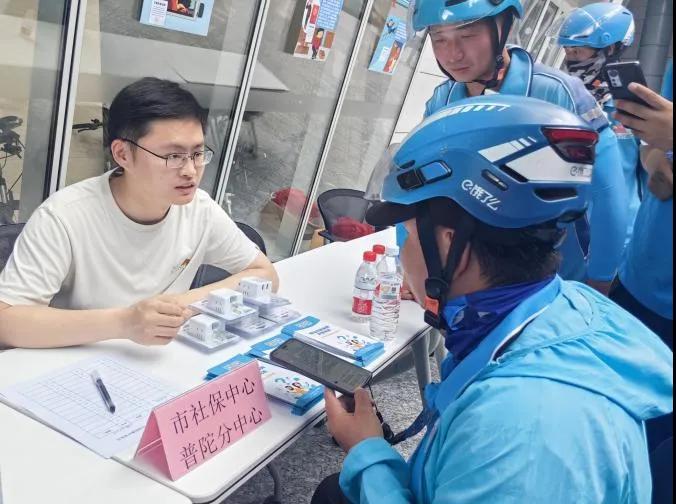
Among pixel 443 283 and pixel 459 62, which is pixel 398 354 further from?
pixel 459 62

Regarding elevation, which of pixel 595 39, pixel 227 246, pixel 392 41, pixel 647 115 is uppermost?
pixel 595 39

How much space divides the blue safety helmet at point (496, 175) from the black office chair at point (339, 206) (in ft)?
8.19

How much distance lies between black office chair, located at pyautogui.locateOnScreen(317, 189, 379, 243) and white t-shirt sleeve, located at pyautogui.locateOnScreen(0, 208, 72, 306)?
2006 mm

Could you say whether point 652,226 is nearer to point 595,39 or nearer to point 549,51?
point 595,39

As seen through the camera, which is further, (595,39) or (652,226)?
(595,39)

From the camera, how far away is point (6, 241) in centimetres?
172

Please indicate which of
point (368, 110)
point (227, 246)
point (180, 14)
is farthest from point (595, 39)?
point (368, 110)

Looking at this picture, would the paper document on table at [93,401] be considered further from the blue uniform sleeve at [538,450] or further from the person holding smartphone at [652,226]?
the person holding smartphone at [652,226]

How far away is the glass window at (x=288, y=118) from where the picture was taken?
13.6 ft

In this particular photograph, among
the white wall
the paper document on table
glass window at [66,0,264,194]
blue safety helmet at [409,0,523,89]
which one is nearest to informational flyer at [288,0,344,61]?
glass window at [66,0,264,194]

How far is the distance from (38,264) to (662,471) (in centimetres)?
143

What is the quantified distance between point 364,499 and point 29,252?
3.52 feet

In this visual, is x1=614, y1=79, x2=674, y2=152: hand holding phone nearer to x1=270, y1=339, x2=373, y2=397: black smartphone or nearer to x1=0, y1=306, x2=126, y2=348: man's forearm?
x1=270, y1=339, x2=373, y2=397: black smartphone

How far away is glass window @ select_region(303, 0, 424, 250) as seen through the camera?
203 inches
